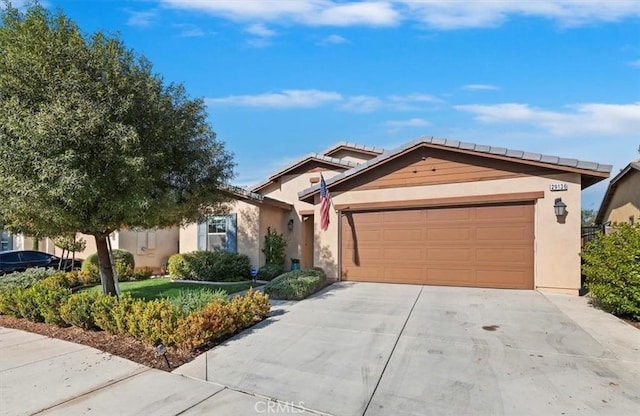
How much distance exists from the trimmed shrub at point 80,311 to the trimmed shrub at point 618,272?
9.81 meters

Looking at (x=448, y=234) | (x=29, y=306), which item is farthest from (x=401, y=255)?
(x=29, y=306)

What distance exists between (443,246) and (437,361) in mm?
5878

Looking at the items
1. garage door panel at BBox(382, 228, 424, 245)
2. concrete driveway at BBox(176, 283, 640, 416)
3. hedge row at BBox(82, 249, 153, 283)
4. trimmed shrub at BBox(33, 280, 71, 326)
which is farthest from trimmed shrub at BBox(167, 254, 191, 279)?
garage door panel at BBox(382, 228, 424, 245)

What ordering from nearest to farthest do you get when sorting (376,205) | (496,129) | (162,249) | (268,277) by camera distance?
1. (376,205)
2. (268,277)
3. (496,129)
4. (162,249)

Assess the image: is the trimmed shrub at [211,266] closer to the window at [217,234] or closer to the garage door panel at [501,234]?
the window at [217,234]

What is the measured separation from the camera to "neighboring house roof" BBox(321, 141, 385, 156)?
697 inches

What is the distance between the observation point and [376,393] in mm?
3910

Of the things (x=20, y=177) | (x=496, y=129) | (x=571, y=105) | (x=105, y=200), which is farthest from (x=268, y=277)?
(x=571, y=105)

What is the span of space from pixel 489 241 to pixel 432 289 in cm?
204

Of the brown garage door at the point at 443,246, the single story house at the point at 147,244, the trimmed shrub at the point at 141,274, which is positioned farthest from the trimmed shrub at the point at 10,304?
the brown garage door at the point at 443,246

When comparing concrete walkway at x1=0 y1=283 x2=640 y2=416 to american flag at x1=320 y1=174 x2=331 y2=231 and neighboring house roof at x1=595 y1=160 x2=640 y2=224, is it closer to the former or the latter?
american flag at x1=320 y1=174 x2=331 y2=231

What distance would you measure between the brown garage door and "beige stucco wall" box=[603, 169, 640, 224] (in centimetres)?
463

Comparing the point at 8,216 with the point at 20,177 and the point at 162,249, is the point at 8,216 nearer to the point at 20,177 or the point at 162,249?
the point at 20,177

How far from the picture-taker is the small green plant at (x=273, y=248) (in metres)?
13.6
